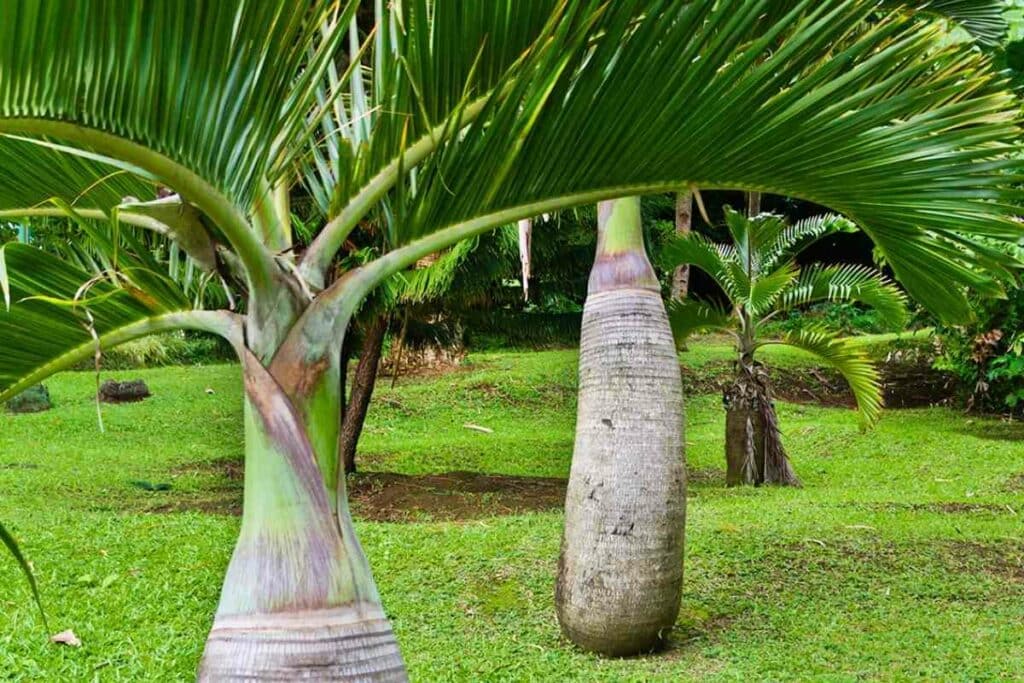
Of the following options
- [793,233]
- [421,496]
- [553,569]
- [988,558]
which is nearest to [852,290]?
[793,233]

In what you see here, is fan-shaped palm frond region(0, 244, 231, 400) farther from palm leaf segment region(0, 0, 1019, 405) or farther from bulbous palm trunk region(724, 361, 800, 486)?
bulbous palm trunk region(724, 361, 800, 486)

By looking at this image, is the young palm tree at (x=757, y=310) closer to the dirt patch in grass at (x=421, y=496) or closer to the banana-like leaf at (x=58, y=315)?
the dirt patch in grass at (x=421, y=496)

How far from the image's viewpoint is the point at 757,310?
25.5ft

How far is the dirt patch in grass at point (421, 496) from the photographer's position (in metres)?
6.86

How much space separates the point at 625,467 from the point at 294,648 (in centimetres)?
219

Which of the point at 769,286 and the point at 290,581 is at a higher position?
the point at 769,286

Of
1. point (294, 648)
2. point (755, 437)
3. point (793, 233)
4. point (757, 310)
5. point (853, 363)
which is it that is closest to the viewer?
point (294, 648)

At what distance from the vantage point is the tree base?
154 centimetres

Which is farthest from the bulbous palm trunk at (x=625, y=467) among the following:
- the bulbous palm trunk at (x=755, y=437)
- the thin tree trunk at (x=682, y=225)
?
the thin tree trunk at (x=682, y=225)

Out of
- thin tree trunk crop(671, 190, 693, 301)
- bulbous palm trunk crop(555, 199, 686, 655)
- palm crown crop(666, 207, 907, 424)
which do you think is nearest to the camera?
bulbous palm trunk crop(555, 199, 686, 655)

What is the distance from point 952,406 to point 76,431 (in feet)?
33.9

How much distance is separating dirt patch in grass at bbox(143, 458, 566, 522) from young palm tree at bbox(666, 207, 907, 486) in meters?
1.58

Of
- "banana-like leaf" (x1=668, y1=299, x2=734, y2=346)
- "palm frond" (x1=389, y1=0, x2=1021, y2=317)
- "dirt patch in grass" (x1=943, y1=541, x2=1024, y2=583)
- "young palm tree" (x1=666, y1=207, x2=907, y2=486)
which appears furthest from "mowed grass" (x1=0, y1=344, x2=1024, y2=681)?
"palm frond" (x1=389, y1=0, x2=1021, y2=317)

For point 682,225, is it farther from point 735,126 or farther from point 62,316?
point 62,316
